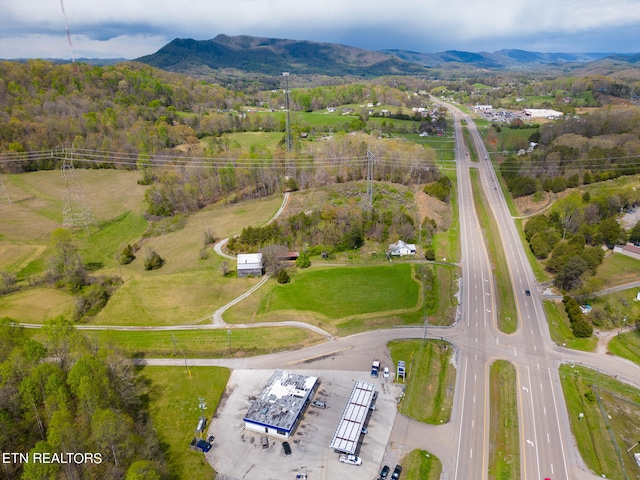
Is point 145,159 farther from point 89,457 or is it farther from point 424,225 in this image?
point 89,457

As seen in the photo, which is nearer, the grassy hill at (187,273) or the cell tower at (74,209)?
the grassy hill at (187,273)

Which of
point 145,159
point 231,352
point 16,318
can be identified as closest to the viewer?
point 231,352

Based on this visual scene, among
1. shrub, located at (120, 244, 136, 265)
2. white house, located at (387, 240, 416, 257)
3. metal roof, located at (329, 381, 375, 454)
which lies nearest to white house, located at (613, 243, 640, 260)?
white house, located at (387, 240, 416, 257)

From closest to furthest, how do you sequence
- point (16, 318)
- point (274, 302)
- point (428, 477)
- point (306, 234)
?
point (428, 477) < point (16, 318) < point (274, 302) < point (306, 234)

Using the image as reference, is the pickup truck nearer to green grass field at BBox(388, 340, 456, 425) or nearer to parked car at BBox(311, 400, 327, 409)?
green grass field at BBox(388, 340, 456, 425)

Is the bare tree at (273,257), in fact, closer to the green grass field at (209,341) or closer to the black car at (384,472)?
the green grass field at (209,341)

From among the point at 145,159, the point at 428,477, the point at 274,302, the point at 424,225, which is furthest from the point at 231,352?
the point at 145,159

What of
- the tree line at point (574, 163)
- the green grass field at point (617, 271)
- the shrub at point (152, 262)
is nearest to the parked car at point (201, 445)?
the shrub at point (152, 262)
